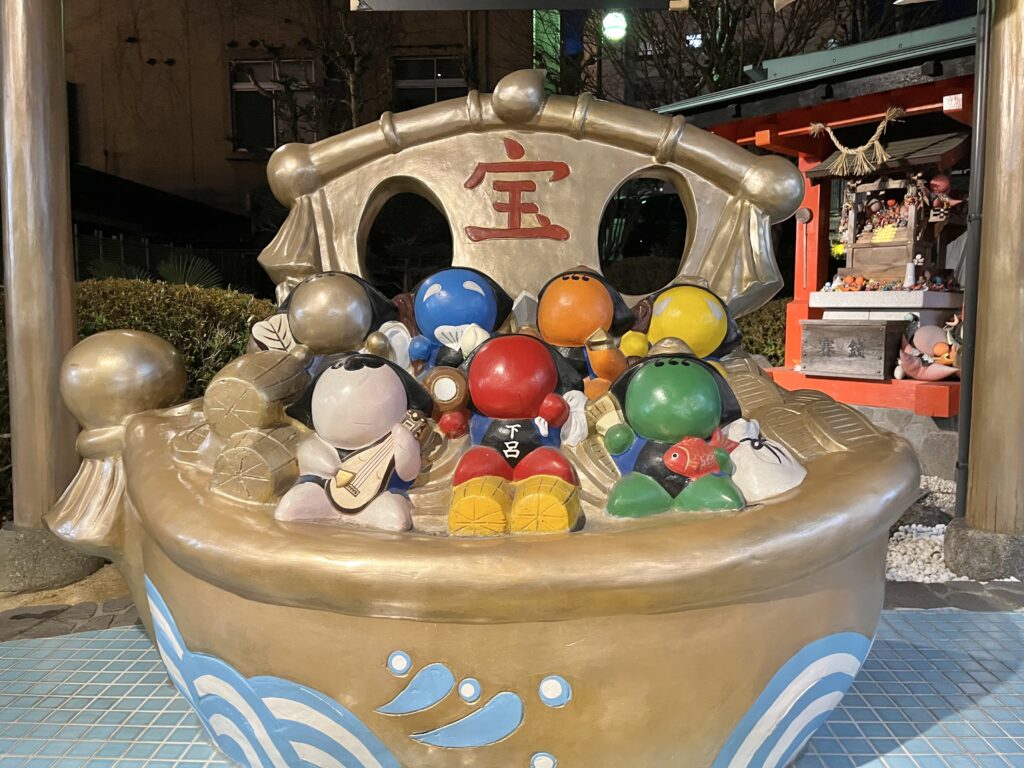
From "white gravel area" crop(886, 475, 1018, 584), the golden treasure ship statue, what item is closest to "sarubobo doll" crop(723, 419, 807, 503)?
the golden treasure ship statue

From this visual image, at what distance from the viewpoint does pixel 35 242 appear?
138 inches

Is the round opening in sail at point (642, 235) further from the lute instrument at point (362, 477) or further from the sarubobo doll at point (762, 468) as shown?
the lute instrument at point (362, 477)

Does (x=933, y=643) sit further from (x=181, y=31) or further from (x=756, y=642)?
(x=181, y=31)

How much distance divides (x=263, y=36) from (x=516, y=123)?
39.4ft

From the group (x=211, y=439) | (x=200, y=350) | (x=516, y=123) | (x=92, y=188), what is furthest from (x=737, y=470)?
(x=92, y=188)

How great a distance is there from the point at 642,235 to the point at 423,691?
41.2 feet

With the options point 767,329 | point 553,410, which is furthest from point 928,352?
point 553,410

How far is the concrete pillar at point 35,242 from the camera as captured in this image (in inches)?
138

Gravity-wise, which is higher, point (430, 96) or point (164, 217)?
point (430, 96)

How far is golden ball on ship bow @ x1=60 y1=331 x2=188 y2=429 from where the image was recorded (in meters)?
2.10

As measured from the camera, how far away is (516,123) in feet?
8.32

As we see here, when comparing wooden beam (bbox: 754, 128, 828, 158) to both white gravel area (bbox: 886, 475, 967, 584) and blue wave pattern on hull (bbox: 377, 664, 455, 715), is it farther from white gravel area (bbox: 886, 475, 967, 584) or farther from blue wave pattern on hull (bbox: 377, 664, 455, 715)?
blue wave pattern on hull (bbox: 377, 664, 455, 715)

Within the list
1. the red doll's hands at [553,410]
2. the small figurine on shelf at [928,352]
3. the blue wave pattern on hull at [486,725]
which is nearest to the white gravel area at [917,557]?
the small figurine on shelf at [928,352]

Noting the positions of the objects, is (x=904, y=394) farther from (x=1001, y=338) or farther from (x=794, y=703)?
(x=794, y=703)
